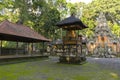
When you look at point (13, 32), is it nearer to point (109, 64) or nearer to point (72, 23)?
point (72, 23)

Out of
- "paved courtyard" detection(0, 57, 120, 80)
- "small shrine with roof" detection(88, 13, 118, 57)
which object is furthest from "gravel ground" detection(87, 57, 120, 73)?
"small shrine with roof" detection(88, 13, 118, 57)

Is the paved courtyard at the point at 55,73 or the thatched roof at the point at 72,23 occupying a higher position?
the thatched roof at the point at 72,23

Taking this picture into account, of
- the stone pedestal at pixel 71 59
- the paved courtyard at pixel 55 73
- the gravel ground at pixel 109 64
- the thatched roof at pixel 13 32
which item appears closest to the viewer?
the paved courtyard at pixel 55 73

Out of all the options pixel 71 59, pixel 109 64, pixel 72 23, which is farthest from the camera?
pixel 72 23

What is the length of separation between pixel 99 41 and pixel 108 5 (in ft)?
48.6

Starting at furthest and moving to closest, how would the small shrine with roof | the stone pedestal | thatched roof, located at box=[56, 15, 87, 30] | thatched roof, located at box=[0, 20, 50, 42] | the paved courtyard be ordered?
the small shrine with roof < thatched roof, located at box=[56, 15, 87, 30] < the stone pedestal < thatched roof, located at box=[0, 20, 50, 42] < the paved courtyard

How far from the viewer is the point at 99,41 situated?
3497 cm

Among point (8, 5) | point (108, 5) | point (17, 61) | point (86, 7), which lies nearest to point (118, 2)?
point (108, 5)

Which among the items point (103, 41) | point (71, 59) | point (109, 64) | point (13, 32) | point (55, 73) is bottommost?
point (109, 64)

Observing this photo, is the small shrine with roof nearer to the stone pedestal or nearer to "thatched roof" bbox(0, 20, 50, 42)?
the stone pedestal

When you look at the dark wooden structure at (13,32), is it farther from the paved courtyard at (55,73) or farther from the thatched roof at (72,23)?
the thatched roof at (72,23)

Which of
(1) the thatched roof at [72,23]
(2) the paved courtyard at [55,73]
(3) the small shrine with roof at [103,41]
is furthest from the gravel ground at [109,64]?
(3) the small shrine with roof at [103,41]

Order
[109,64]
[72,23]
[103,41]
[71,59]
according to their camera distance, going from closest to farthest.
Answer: [109,64], [71,59], [72,23], [103,41]

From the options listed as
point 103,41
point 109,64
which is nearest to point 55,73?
point 109,64
